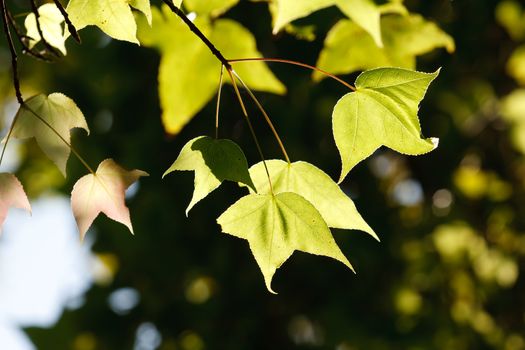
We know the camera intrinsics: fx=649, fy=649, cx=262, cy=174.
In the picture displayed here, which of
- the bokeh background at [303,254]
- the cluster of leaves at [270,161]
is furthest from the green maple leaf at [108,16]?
the bokeh background at [303,254]

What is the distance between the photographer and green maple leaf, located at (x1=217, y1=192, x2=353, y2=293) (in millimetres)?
572

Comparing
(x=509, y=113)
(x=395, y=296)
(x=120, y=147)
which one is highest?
(x=120, y=147)

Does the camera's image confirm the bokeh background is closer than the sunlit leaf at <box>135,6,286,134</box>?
No

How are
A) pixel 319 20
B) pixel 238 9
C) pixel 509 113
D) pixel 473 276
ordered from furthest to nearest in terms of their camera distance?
pixel 473 276 → pixel 509 113 → pixel 238 9 → pixel 319 20

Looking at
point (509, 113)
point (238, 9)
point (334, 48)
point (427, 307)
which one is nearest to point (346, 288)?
point (427, 307)

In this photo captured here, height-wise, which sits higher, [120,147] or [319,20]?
[319,20]

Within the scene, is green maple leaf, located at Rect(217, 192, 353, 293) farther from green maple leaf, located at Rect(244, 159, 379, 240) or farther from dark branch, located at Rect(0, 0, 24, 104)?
dark branch, located at Rect(0, 0, 24, 104)

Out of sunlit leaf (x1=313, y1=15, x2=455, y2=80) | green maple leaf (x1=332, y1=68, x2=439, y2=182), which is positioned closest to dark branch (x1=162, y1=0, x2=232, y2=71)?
green maple leaf (x1=332, y1=68, x2=439, y2=182)

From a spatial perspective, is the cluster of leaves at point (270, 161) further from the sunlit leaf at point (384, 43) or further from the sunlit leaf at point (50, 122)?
the sunlit leaf at point (384, 43)

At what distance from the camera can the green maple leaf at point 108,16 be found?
1.82 ft

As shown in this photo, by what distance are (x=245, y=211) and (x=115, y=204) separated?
123 millimetres

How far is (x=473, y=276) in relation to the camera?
2717 millimetres

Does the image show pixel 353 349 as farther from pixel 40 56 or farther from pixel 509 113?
pixel 40 56

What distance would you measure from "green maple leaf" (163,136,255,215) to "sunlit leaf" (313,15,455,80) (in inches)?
13.9
